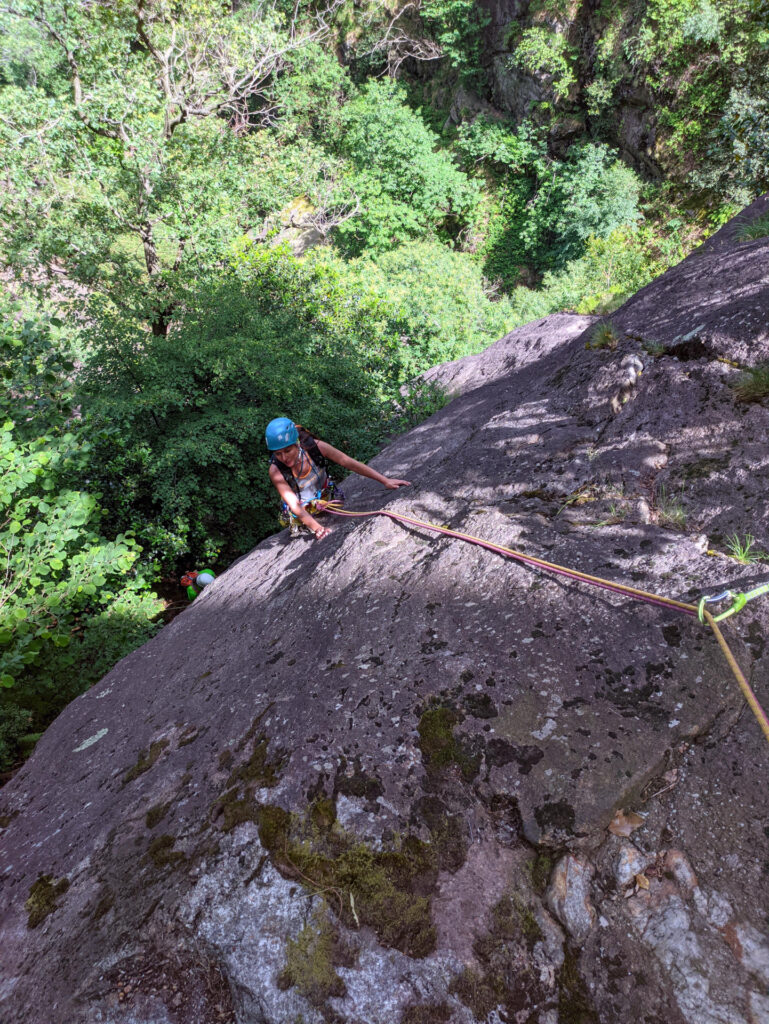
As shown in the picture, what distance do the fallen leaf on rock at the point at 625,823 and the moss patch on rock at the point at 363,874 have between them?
58cm

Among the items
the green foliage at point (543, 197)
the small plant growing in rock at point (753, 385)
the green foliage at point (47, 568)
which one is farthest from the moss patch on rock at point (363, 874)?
the green foliage at point (543, 197)

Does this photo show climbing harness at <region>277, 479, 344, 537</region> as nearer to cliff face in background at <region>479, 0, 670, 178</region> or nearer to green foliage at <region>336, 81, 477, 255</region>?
cliff face in background at <region>479, 0, 670, 178</region>

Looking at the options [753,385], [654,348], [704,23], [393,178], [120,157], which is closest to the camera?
[753,385]

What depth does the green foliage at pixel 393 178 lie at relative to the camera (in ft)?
65.2

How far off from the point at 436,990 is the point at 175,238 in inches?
474

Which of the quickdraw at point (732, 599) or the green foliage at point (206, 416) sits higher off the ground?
the green foliage at point (206, 416)

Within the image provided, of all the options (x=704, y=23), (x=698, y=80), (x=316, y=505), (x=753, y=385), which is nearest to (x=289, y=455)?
(x=316, y=505)

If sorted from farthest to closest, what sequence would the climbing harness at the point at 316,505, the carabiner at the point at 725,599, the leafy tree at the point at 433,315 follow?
the leafy tree at the point at 433,315, the climbing harness at the point at 316,505, the carabiner at the point at 725,599

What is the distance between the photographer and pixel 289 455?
4.32 m

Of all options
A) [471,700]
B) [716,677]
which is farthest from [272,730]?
[716,677]

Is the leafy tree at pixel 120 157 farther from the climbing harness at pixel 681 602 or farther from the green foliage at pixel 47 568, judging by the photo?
the climbing harness at pixel 681 602

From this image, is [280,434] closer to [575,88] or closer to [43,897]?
[43,897]

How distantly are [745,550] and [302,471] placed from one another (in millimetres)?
3251

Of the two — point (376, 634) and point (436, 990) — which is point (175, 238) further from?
point (436, 990)
